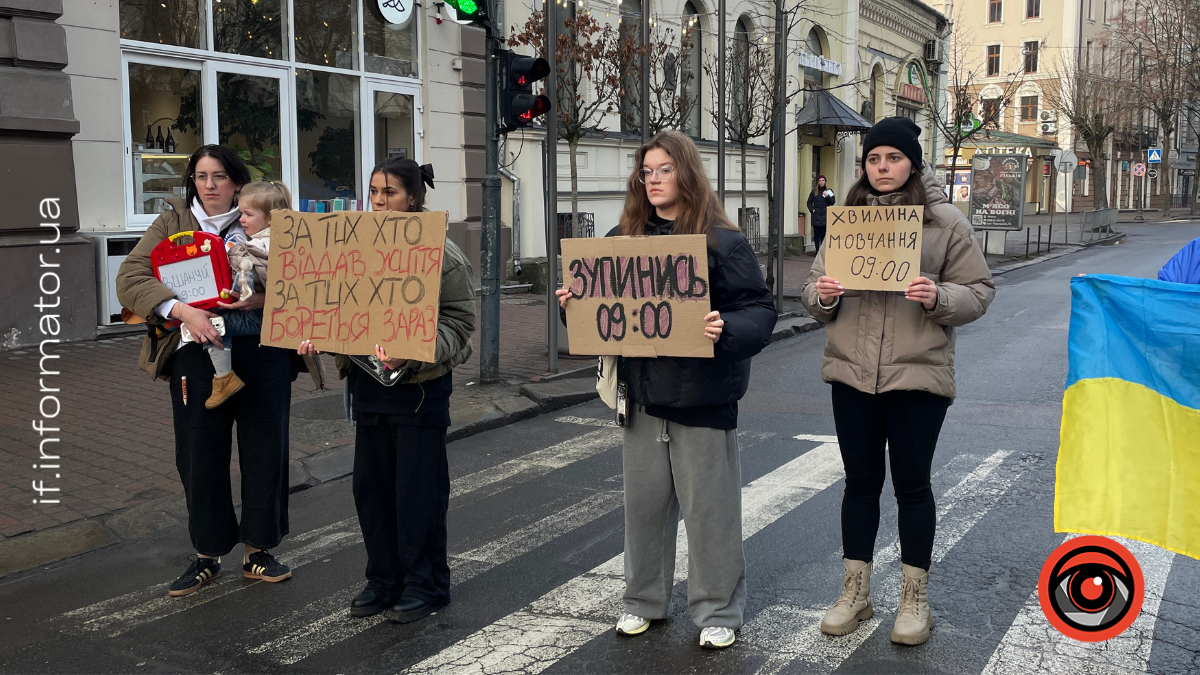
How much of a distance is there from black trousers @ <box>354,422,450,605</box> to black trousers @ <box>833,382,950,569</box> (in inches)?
68.1

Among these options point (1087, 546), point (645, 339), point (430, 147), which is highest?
point (430, 147)

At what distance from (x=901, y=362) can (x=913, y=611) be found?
1006mm

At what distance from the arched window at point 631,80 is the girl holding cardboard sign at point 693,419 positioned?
1354 centimetres

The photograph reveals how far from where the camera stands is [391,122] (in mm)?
15734

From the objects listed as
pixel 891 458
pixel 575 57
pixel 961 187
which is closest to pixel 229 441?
pixel 891 458

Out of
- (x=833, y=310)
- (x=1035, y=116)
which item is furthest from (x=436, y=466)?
(x=1035, y=116)

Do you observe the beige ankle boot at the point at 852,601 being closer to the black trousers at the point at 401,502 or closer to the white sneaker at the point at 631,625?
the white sneaker at the point at 631,625

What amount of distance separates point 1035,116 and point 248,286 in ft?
218

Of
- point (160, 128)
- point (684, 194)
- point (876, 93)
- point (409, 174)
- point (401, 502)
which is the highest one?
point (876, 93)

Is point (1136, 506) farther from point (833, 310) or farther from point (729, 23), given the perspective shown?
point (729, 23)

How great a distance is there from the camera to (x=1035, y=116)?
63.1 metres

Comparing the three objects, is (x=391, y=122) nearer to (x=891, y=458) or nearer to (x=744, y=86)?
(x=744, y=86)

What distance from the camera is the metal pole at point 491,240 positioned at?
9.73 m

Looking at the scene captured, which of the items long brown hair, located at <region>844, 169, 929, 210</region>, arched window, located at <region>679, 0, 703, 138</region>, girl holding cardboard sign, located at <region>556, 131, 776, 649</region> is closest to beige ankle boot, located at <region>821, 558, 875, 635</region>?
girl holding cardboard sign, located at <region>556, 131, 776, 649</region>
